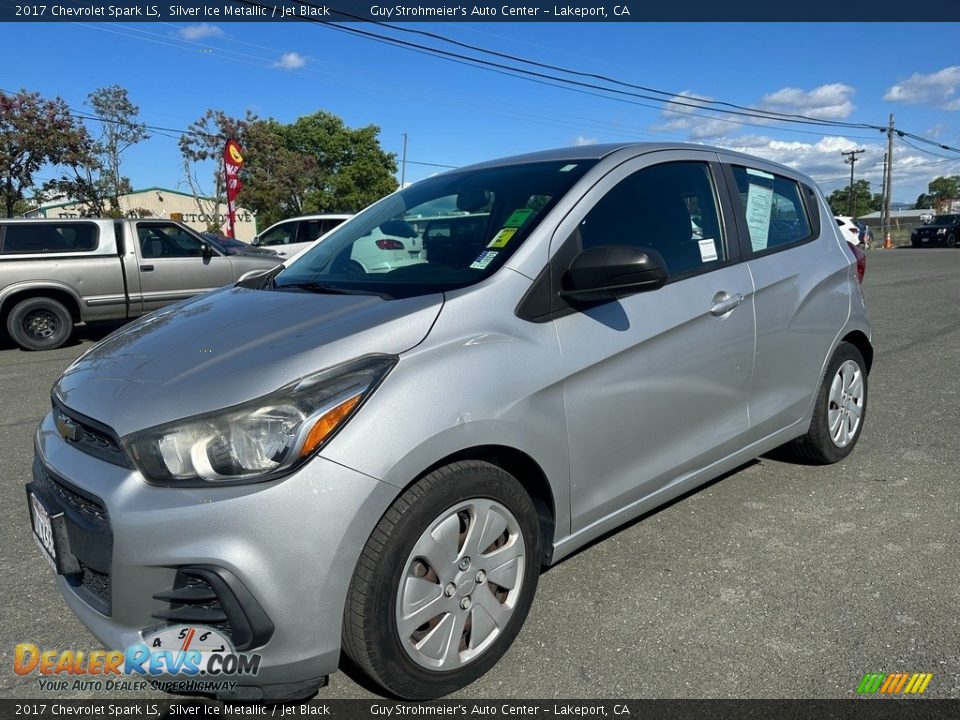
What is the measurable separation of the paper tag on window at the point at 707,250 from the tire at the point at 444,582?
1480mm

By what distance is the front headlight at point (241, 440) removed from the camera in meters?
2.04

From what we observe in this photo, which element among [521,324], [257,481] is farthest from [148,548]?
[521,324]

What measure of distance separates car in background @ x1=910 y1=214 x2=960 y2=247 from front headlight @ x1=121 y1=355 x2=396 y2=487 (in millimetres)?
38549

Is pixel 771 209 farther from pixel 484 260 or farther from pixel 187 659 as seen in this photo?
pixel 187 659

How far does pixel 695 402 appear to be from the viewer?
3146mm

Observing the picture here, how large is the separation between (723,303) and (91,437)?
249 centimetres

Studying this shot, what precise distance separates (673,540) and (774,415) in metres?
0.81

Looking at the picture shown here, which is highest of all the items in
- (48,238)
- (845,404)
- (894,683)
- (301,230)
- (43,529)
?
(301,230)

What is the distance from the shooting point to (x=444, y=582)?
230 centimetres

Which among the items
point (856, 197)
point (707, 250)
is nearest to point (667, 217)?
point (707, 250)

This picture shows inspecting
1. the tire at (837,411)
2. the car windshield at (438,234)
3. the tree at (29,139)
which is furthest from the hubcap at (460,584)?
the tree at (29,139)

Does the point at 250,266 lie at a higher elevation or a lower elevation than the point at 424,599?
higher

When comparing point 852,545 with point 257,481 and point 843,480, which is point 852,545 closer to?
point 843,480

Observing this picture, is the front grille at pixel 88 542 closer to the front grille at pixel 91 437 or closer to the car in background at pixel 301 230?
the front grille at pixel 91 437
